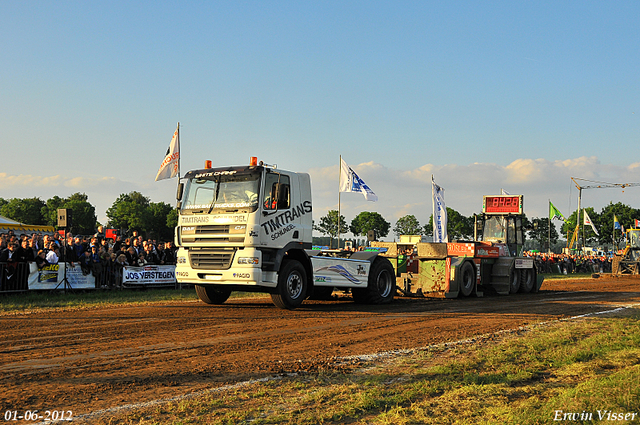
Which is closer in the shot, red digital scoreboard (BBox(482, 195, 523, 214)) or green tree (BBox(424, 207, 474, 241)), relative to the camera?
red digital scoreboard (BBox(482, 195, 523, 214))

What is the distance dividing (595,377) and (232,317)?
721 cm

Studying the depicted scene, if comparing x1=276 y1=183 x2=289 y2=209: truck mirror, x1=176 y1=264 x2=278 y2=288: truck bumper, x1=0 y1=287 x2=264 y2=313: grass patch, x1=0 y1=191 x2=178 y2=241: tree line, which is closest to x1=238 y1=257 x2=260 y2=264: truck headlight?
x1=176 y1=264 x2=278 y2=288: truck bumper

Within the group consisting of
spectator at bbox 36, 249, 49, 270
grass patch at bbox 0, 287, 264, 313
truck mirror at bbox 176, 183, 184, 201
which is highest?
truck mirror at bbox 176, 183, 184, 201

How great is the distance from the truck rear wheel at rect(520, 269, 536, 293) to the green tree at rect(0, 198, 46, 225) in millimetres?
84724

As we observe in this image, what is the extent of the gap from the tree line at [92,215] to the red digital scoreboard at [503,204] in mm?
68431

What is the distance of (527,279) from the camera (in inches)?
848

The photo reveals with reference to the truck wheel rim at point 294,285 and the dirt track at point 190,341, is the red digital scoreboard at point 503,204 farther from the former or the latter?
the truck wheel rim at point 294,285

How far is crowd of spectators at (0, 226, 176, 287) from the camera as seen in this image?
16.2 m

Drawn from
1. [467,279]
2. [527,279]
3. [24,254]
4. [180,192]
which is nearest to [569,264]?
[527,279]

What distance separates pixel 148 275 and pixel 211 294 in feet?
19.5

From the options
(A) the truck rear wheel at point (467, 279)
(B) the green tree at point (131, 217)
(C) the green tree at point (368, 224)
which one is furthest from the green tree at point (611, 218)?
(A) the truck rear wheel at point (467, 279)

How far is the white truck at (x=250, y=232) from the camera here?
12.0m

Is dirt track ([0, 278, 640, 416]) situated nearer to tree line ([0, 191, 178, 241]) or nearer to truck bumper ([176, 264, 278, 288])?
truck bumper ([176, 264, 278, 288])

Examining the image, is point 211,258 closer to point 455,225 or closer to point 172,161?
point 172,161
